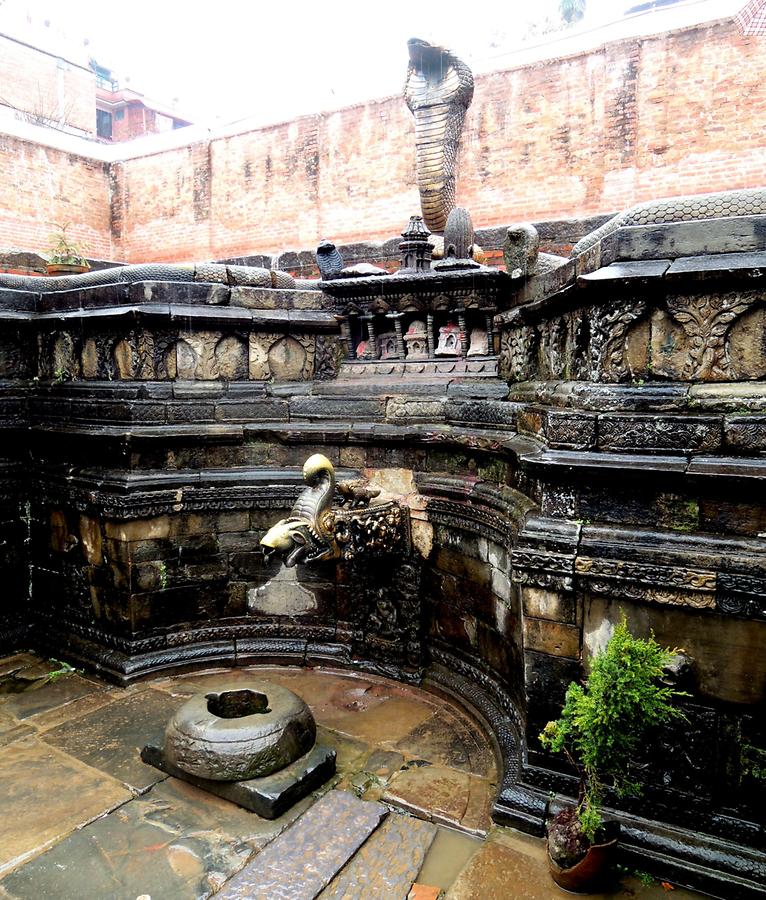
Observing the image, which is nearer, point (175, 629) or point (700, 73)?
point (175, 629)

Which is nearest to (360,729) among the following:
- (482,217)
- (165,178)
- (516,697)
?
(516,697)

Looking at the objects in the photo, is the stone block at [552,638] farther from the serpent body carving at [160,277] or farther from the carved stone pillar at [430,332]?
the serpent body carving at [160,277]

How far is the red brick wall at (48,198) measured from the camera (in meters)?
13.1

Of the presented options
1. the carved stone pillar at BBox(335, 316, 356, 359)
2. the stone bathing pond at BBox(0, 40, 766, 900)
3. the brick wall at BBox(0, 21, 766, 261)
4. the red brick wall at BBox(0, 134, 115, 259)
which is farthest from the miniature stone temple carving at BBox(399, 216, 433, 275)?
the red brick wall at BBox(0, 134, 115, 259)

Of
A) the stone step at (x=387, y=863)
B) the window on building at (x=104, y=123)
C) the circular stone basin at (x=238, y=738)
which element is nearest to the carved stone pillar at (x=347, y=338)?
the circular stone basin at (x=238, y=738)

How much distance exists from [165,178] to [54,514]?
442 inches

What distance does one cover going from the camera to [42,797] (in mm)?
3711

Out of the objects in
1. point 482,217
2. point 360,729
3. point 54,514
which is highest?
point 482,217

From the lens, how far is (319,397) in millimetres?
5418

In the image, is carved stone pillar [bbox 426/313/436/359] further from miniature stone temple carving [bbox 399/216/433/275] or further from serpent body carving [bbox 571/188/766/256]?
serpent body carving [bbox 571/188/766/256]

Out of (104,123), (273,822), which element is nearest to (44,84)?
(104,123)

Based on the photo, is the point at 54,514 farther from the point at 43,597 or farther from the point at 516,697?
the point at 516,697

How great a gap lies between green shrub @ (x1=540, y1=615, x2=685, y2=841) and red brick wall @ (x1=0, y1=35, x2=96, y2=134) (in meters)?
24.8

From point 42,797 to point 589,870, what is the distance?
2.95 m
